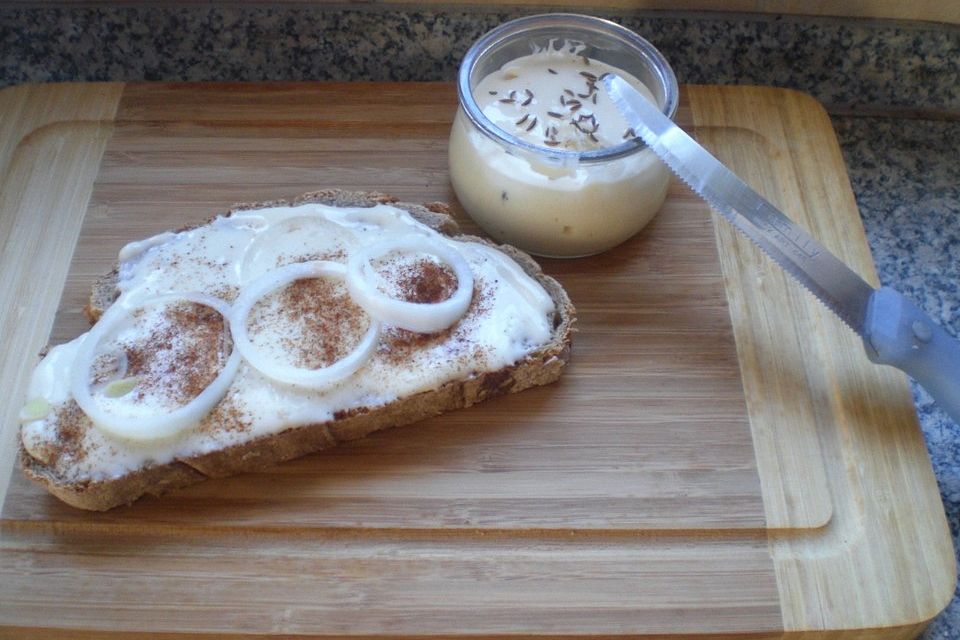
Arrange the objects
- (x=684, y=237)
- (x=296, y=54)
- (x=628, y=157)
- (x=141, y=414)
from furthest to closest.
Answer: (x=296, y=54), (x=684, y=237), (x=628, y=157), (x=141, y=414)

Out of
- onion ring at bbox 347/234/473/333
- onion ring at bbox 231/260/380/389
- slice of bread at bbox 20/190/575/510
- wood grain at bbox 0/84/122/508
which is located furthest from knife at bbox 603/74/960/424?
wood grain at bbox 0/84/122/508

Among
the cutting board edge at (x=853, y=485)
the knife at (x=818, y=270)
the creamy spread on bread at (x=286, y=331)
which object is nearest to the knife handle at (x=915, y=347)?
the knife at (x=818, y=270)

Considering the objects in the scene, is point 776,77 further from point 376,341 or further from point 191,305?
point 191,305

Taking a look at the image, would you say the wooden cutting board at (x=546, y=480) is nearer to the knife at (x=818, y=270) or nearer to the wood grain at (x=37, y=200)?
the wood grain at (x=37, y=200)

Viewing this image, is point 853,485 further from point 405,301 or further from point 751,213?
point 405,301

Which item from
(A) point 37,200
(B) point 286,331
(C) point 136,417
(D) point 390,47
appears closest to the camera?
(C) point 136,417

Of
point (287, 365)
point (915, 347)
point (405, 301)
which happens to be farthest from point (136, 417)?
point (915, 347)

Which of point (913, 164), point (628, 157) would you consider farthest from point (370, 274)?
point (913, 164)

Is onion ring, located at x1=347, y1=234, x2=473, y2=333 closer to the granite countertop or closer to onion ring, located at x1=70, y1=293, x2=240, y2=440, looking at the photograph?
onion ring, located at x1=70, y1=293, x2=240, y2=440
